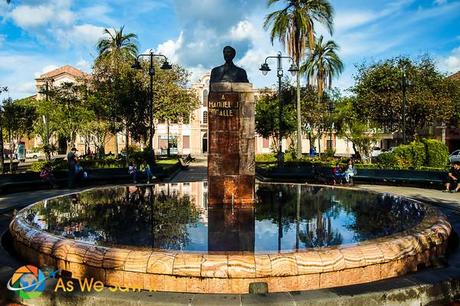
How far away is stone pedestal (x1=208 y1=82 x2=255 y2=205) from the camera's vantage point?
866 centimetres

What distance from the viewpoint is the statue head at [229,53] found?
8.80 meters

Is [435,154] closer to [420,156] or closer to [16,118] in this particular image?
[420,156]

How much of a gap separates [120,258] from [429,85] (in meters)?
38.3

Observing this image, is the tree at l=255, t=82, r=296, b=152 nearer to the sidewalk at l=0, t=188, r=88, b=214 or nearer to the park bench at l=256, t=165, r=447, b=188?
the park bench at l=256, t=165, r=447, b=188

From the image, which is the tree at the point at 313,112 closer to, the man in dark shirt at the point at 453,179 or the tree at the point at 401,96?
the tree at the point at 401,96

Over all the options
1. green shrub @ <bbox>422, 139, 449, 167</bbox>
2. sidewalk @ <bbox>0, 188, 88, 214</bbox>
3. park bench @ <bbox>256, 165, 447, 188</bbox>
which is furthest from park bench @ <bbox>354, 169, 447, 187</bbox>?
sidewalk @ <bbox>0, 188, 88, 214</bbox>

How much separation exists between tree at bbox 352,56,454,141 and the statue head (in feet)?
96.3

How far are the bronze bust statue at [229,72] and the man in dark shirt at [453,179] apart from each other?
35.9 feet

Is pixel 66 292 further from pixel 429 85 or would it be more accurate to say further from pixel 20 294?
pixel 429 85

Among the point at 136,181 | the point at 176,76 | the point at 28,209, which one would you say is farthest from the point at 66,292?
the point at 176,76

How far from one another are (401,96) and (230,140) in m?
30.5

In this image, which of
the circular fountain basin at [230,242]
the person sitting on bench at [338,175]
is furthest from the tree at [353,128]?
the circular fountain basin at [230,242]

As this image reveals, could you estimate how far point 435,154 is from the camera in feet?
69.1

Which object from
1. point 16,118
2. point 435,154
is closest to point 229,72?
point 435,154
